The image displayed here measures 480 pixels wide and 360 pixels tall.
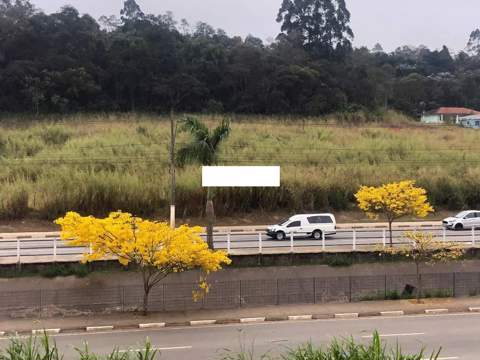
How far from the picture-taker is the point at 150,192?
32656 mm

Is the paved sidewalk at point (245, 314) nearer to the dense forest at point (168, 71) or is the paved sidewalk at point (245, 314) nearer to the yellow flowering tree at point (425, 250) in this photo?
the yellow flowering tree at point (425, 250)

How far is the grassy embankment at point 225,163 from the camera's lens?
32.0 meters

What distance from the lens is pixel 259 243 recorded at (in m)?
22.2

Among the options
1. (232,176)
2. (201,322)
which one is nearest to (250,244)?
(232,176)

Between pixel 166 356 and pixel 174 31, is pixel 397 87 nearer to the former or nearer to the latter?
pixel 174 31

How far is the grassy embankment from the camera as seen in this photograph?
3198cm

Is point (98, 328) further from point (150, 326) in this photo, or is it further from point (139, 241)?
point (139, 241)

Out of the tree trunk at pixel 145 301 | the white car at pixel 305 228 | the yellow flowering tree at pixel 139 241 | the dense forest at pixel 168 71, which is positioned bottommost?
the tree trunk at pixel 145 301

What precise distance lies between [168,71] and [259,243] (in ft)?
175

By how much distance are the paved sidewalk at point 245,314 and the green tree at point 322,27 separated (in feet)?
232

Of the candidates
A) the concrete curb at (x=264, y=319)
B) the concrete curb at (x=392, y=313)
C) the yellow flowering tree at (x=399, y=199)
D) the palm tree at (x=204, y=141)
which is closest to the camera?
the concrete curb at (x=264, y=319)

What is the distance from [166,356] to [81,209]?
19.8 metres

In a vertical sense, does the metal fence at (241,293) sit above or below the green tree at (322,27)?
below

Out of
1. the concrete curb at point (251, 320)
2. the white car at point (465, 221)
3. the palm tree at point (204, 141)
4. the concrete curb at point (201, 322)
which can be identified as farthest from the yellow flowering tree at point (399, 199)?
the concrete curb at point (201, 322)
